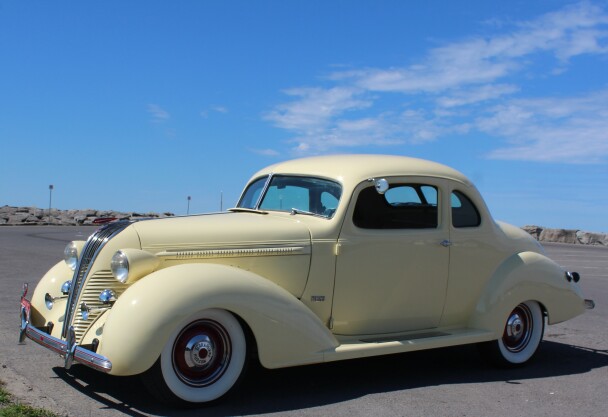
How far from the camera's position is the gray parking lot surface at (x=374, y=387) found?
482cm

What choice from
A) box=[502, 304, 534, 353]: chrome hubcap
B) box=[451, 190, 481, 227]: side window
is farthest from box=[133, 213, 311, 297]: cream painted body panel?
box=[502, 304, 534, 353]: chrome hubcap

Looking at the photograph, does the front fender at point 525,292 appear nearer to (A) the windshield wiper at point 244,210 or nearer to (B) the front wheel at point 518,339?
(B) the front wheel at point 518,339

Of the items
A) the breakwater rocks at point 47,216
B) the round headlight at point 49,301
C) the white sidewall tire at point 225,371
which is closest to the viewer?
the white sidewall tire at point 225,371

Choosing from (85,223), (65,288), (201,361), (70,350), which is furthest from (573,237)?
(70,350)

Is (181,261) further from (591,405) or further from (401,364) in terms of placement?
(591,405)

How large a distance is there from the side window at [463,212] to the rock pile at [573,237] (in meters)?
25.4

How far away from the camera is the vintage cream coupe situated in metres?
4.68

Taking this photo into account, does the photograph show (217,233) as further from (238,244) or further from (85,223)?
(85,223)

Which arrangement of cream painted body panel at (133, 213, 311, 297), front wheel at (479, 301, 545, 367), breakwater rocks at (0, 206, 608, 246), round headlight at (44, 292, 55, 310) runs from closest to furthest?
1. cream painted body panel at (133, 213, 311, 297)
2. round headlight at (44, 292, 55, 310)
3. front wheel at (479, 301, 545, 367)
4. breakwater rocks at (0, 206, 608, 246)

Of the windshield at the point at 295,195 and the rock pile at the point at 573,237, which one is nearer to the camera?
the windshield at the point at 295,195

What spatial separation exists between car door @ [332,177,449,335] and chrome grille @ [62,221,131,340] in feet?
5.75

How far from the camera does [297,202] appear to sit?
241 inches

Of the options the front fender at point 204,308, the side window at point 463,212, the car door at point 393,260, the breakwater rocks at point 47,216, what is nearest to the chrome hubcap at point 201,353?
the front fender at point 204,308

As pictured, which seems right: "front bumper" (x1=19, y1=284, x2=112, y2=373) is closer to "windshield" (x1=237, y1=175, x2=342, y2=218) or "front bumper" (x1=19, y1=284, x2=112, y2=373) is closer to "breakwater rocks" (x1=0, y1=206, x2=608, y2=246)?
"windshield" (x1=237, y1=175, x2=342, y2=218)
